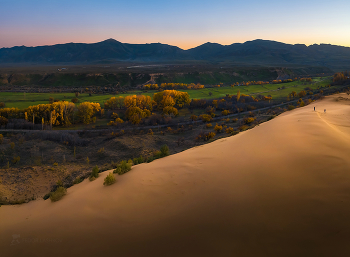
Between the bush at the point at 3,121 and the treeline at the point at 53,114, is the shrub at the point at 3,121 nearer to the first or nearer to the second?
the bush at the point at 3,121

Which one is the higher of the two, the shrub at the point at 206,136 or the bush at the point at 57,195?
the bush at the point at 57,195

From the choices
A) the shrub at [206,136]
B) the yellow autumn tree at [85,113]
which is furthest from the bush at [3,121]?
the shrub at [206,136]

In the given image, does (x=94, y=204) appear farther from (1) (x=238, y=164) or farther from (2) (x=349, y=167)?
(2) (x=349, y=167)

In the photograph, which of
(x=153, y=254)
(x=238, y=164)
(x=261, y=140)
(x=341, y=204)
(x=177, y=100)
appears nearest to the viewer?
(x=153, y=254)

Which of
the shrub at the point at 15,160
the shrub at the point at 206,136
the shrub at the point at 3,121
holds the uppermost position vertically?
the shrub at the point at 3,121

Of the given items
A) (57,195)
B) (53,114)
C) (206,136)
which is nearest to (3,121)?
(53,114)

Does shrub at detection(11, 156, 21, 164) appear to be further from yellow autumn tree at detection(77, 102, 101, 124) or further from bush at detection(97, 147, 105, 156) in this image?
yellow autumn tree at detection(77, 102, 101, 124)

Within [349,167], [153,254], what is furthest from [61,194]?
[349,167]

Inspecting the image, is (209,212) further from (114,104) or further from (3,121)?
(114,104)
